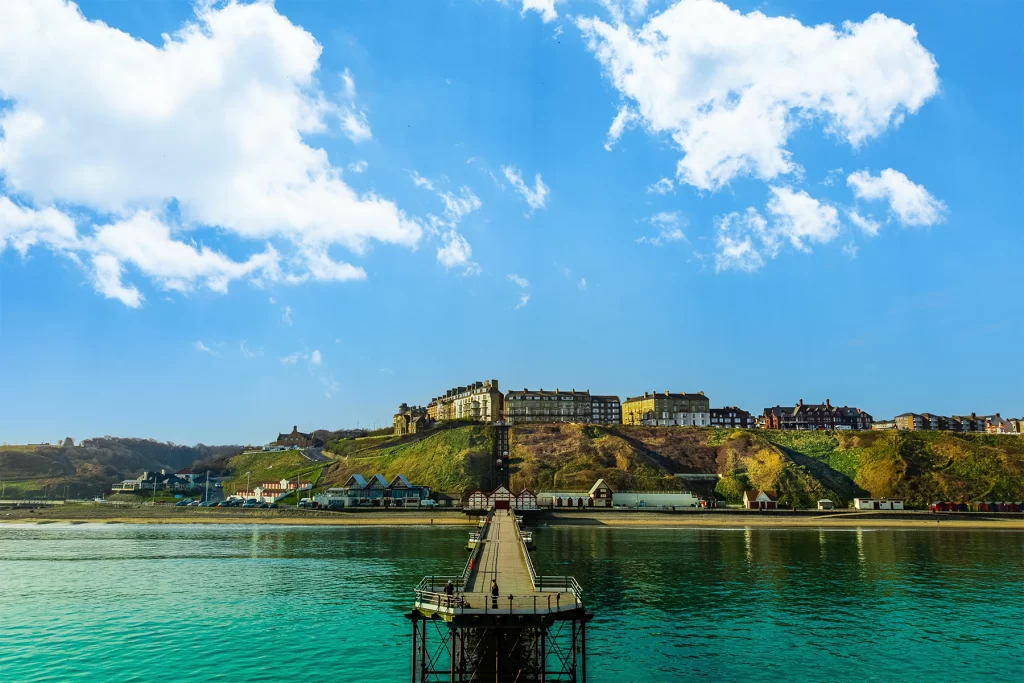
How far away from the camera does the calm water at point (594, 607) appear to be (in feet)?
120

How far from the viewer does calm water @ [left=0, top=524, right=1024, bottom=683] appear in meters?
36.5

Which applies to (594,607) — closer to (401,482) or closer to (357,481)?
(401,482)

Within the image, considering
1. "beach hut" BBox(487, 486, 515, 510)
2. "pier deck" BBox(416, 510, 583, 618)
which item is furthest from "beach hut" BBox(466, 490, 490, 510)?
"pier deck" BBox(416, 510, 583, 618)

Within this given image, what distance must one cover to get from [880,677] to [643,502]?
110691 mm

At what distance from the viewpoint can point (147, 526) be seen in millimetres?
134375

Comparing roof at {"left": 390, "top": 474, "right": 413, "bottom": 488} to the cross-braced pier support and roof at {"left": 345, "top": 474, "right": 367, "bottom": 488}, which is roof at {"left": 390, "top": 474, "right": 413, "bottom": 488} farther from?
the cross-braced pier support

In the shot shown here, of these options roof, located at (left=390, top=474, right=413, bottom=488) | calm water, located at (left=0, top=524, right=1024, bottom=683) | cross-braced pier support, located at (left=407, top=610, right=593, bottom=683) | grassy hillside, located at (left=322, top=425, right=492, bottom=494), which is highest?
grassy hillside, located at (left=322, top=425, right=492, bottom=494)

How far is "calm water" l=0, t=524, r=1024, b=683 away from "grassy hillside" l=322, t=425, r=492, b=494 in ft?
221

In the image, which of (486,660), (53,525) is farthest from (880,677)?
(53,525)

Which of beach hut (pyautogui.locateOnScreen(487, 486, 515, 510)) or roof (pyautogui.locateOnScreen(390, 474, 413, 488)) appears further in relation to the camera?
roof (pyautogui.locateOnScreen(390, 474, 413, 488))

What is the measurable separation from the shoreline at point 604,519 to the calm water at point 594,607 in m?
32.3

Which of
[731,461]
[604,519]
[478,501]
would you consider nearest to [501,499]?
[478,501]

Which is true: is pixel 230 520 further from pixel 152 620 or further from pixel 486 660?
pixel 486 660

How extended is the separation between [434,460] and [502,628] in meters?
144
